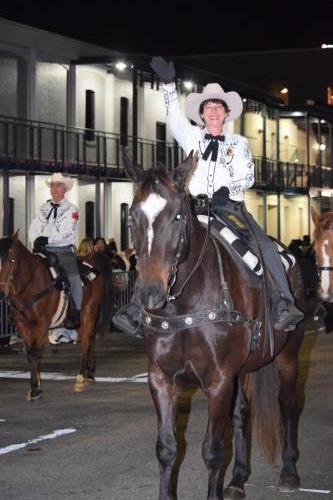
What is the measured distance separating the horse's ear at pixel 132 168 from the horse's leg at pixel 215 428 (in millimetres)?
1407

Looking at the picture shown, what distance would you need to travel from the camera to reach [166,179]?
20.9ft

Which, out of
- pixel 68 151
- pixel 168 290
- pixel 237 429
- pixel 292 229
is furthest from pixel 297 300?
pixel 292 229

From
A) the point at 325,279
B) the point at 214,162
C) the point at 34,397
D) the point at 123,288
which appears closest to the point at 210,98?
the point at 214,162

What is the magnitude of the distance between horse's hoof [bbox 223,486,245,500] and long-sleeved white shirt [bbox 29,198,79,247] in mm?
6378

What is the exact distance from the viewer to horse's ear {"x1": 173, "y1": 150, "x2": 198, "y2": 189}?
6.44m

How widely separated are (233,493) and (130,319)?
1646mm

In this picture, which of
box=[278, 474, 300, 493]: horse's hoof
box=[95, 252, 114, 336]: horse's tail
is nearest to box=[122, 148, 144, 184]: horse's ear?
box=[278, 474, 300, 493]: horse's hoof

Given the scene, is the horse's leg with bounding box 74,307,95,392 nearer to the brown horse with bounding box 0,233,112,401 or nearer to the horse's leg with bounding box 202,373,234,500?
the brown horse with bounding box 0,233,112,401

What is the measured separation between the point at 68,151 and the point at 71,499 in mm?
25615

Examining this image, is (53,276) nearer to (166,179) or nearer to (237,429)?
(237,429)

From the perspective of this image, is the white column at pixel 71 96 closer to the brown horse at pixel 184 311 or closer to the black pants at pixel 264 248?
the black pants at pixel 264 248

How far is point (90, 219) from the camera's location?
34531 mm

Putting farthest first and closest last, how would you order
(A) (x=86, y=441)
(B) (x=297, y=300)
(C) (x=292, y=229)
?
1. (C) (x=292, y=229)
2. (A) (x=86, y=441)
3. (B) (x=297, y=300)

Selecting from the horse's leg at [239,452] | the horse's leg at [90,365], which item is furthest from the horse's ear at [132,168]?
the horse's leg at [90,365]
